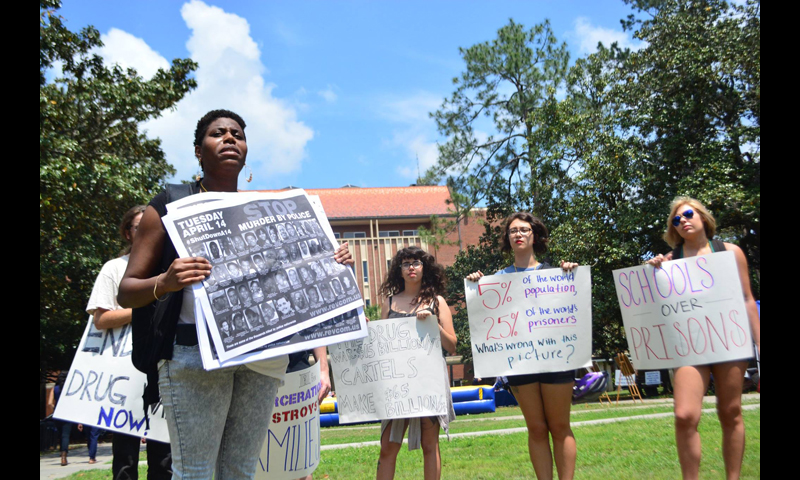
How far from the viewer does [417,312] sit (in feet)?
14.8

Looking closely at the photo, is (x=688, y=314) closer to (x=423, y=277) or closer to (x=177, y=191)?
(x=423, y=277)

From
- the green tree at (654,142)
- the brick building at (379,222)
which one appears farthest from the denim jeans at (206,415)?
the brick building at (379,222)

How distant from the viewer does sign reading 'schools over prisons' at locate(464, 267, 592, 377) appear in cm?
423

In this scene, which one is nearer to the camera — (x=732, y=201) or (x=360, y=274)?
(x=732, y=201)

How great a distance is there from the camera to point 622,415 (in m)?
10.6

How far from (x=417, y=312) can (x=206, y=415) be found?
2.39 meters

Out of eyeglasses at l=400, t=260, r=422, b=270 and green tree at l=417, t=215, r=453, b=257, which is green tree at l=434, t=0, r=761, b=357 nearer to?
green tree at l=417, t=215, r=453, b=257

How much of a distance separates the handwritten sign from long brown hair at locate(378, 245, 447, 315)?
0.74 ft

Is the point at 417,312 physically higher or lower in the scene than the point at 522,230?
lower

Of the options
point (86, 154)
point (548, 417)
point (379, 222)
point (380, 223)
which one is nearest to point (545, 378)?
point (548, 417)

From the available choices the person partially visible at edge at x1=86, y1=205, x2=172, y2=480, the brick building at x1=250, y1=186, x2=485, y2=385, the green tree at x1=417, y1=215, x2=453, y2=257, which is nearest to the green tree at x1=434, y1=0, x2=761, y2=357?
the green tree at x1=417, y1=215, x2=453, y2=257
